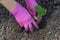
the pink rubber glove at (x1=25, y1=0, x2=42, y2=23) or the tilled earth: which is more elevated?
the pink rubber glove at (x1=25, y1=0, x2=42, y2=23)

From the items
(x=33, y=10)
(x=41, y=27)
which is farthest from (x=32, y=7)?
(x=41, y=27)

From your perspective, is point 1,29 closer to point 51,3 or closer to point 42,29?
point 42,29

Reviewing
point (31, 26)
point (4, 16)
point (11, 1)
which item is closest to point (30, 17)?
point (31, 26)

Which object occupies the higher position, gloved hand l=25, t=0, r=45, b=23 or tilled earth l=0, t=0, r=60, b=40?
gloved hand l=25, t=0, r=45, b=23

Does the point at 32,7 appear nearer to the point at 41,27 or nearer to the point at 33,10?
the point at 33,10
